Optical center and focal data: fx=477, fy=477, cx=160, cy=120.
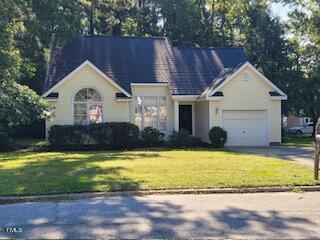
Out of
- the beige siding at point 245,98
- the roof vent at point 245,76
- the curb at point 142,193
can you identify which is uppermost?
the roof vent at point 245,76

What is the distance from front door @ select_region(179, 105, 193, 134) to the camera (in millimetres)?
29703

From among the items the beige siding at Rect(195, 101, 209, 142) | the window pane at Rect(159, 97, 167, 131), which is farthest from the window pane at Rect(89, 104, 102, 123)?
the beige siding at Rect(195, 101, 209, 142)

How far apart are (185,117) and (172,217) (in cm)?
2168

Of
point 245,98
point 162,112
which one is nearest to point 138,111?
point 162,112

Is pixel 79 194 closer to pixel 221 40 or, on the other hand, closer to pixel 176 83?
pixel 176 83

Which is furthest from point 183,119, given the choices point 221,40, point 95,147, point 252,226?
A: point 252,226

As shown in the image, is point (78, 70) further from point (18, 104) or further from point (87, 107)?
point (18, 104)

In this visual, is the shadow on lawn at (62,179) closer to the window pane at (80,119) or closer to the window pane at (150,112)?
the window pane at (80,119)

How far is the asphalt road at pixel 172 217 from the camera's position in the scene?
7.09m

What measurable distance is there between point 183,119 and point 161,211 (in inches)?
834

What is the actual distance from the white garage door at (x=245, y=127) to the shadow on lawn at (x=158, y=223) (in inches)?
715

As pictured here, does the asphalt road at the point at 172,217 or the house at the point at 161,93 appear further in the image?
the house at the point at 161,93

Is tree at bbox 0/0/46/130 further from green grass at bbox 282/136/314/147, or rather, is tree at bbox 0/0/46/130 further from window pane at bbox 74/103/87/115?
green grass at bbox 282/136/314/147

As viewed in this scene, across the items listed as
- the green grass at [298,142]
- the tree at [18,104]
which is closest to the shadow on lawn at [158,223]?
the tree at [18,104]
